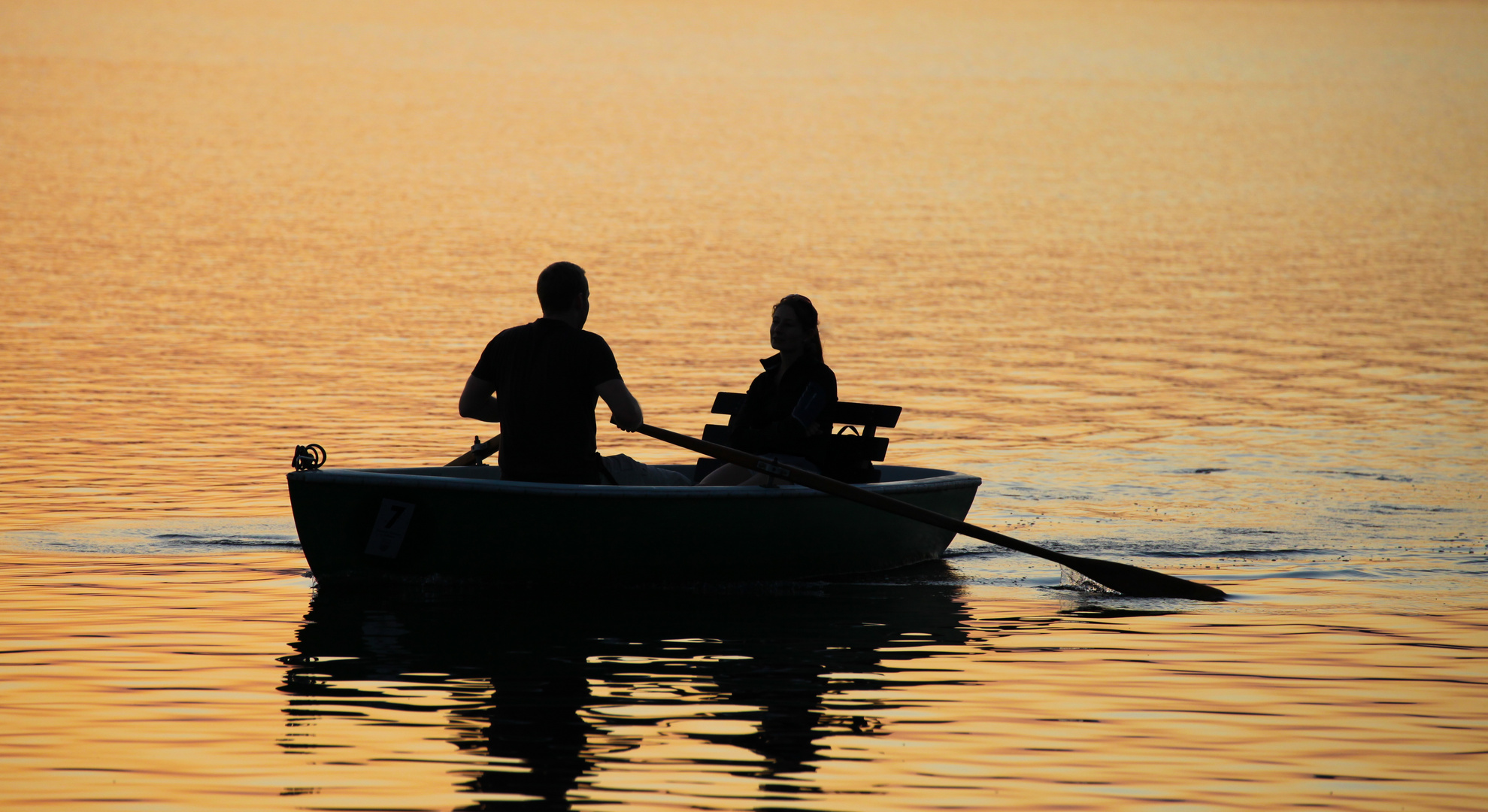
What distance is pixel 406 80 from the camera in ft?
273

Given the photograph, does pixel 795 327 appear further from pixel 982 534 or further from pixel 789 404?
pixel 982 534

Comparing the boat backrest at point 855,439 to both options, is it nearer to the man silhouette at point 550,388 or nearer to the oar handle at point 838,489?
the oar handle at point 838,489

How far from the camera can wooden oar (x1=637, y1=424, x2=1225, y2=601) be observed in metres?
9.48

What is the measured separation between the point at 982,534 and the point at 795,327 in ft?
4.71

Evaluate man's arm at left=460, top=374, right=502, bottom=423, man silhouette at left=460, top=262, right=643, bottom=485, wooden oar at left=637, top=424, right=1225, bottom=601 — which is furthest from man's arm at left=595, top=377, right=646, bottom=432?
wooden oar at left=637, top=424, right=1225, bottom=601

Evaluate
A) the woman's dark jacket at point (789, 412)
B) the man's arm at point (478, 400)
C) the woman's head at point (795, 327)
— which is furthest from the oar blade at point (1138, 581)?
the man's arm at point (478, 400)

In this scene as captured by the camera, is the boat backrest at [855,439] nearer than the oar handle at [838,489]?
No

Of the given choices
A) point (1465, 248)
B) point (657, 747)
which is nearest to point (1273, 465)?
point (657, 747)

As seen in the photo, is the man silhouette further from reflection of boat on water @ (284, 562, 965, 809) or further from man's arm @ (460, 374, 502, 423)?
reflection of boat on water @ (284, 562, 965, 809)

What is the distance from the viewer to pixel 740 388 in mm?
19250

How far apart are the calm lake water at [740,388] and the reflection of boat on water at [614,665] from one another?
32 mm

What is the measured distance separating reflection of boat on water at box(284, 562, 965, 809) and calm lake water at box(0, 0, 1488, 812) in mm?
32

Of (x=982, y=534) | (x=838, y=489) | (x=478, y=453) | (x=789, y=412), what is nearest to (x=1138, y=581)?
(x=982, y=534)

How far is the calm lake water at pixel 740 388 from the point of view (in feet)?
22.2
